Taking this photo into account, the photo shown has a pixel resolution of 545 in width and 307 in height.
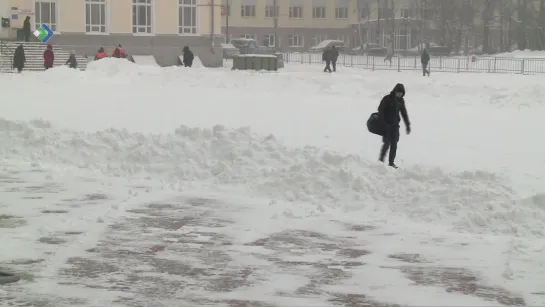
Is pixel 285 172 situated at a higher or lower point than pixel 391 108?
lower

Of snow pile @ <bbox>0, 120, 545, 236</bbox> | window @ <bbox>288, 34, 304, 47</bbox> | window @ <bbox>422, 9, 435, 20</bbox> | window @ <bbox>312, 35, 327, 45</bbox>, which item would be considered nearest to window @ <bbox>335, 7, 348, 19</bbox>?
window @ <bbox>312, 35, 327, 45</bbox>

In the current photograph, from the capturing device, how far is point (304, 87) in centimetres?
3650

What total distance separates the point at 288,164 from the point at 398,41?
3185 inches

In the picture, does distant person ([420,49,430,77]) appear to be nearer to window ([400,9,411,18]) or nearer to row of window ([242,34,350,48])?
window ([400,9,411,18])

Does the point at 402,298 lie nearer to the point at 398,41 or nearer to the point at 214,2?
the point at 214,2

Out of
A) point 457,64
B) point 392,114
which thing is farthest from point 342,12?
point 392,114

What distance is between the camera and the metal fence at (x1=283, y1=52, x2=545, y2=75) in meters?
47.0

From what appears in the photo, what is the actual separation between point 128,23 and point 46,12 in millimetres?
5001

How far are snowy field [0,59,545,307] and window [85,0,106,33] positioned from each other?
32785 mm

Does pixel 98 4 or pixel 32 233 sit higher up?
pixel 98 4

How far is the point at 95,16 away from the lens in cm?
5519

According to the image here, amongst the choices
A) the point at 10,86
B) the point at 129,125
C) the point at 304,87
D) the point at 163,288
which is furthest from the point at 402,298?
the point at 304,87

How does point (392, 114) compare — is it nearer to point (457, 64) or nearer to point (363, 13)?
point (457, 64)

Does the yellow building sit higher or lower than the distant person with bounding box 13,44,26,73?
higher
